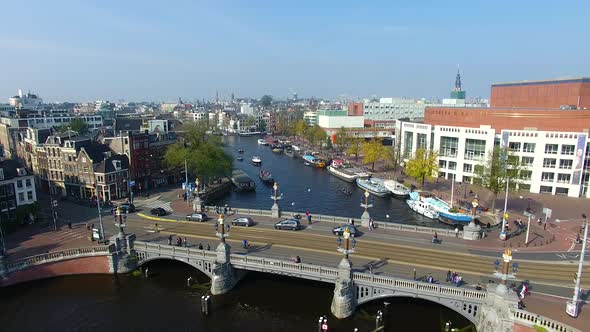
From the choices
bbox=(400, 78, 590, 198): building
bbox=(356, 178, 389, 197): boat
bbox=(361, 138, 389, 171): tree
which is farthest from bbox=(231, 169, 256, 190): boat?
bbox=(400, 78, 590, 198): building

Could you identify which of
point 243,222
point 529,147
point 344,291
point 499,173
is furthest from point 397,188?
point 344,291

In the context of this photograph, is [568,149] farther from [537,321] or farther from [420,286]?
[420,286]

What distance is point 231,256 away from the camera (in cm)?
4166

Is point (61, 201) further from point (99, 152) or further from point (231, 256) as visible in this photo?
point (231, 256)

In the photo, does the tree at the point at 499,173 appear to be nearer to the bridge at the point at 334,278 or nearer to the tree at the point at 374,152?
the bridge at the point at 334,278

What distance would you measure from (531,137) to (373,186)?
35.2 metres

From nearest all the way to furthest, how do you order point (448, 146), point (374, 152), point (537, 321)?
point (537, 321), point (448, 146), point (374, 152)

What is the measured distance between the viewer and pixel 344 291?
36.2 metres

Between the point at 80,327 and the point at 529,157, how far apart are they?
8683 cm

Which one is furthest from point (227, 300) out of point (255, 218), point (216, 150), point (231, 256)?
point (216, 150)

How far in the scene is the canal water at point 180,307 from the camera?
120 feet

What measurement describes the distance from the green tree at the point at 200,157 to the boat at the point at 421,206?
4196 cm

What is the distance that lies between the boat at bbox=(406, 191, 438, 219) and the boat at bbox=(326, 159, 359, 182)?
26258mm

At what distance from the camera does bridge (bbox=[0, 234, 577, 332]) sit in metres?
31.2
